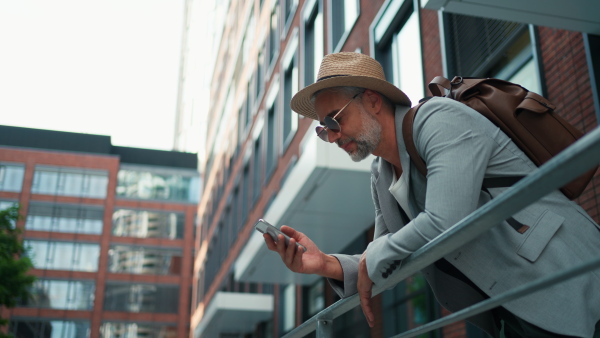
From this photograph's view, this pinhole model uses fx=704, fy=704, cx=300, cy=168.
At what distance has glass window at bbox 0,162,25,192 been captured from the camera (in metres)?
61.7

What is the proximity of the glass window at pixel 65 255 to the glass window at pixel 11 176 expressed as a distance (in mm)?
5371

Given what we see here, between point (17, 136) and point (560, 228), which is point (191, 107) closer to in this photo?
point (17, 136)

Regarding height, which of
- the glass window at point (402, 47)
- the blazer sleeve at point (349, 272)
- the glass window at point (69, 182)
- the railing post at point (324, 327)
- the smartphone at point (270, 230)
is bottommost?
the railing post at point (324, 327)

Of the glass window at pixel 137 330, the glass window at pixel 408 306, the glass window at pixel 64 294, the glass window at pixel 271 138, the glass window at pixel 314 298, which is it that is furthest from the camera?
the glass window at pixel 137 330

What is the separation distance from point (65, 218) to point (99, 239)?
11.2ft

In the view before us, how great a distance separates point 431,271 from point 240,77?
30.5 meters

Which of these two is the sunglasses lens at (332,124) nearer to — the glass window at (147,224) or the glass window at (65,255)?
the glass window at (65,255)

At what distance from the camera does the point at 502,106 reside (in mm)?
2256

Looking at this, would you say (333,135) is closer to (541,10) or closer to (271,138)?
(541,10)

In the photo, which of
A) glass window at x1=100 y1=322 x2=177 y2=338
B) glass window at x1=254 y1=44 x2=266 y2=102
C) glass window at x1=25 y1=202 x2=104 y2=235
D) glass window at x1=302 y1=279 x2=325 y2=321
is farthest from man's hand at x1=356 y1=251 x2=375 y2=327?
glass window at x1=25 y1=202 x2=104 y2=235

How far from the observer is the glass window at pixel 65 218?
198ft

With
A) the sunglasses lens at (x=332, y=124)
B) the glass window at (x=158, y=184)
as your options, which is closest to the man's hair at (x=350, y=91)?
the sunglasses lens at (x=332, y=124)

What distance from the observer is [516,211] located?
5.36 ft

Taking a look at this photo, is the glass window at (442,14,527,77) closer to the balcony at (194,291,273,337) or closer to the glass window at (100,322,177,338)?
the balcony at (194,291,273,337)
